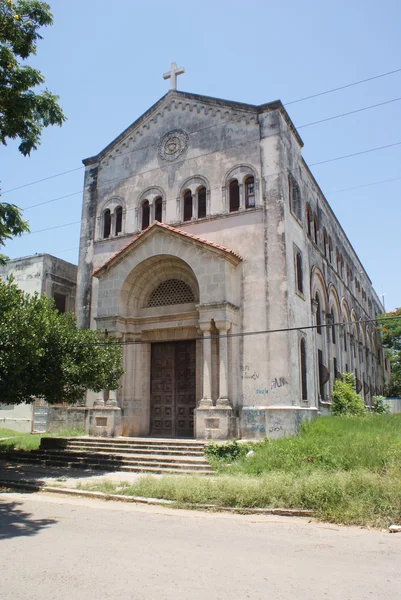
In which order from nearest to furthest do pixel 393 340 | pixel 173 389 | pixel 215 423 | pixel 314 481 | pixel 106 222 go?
pixel 314 481
pixel 215 423
pixel 173 389
pixel 106 222
pixel 393 340

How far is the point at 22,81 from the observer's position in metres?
11.9

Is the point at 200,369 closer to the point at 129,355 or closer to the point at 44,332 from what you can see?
the point at 129,355

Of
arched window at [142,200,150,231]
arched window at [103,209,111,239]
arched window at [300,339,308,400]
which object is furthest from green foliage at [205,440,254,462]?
arched window at [103,209,111,239]

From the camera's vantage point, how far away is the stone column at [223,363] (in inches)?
664

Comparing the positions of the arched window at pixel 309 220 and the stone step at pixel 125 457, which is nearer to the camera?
the stone step at pixel 125 457

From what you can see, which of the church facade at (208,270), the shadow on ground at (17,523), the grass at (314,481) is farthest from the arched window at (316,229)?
the shadow on ground at (17,523)

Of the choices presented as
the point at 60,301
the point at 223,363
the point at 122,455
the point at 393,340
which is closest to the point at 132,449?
the point at 122,455

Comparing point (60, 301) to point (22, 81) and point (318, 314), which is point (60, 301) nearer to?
point (318, 314)

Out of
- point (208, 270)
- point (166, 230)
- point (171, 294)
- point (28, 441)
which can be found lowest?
point (28, 441)

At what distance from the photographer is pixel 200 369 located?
18562mm

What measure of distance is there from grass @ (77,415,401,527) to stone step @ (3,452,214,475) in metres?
0.83

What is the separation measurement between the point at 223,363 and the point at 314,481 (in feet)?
24.2

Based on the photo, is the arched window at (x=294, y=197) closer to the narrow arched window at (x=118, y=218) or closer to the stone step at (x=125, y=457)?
the narrow arched window at (x=118, y=218)

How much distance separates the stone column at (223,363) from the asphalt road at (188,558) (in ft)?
22.7
